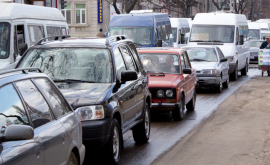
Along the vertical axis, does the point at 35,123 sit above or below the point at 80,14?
below

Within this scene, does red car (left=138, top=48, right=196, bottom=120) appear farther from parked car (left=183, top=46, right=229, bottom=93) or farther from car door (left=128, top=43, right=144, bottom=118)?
parked car (left=183, top=46, right=229, bottom=93)

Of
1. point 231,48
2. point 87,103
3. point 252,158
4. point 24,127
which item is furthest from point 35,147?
point 231,48

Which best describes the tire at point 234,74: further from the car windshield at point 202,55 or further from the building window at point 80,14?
the building window at point 80,14

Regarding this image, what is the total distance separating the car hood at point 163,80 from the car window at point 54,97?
5810 mm

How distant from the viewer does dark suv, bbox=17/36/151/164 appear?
6.48m

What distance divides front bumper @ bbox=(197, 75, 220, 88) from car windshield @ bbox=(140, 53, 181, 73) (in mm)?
4835

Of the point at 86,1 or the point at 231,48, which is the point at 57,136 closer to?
the point at 231,48

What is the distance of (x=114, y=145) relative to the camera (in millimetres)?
6965

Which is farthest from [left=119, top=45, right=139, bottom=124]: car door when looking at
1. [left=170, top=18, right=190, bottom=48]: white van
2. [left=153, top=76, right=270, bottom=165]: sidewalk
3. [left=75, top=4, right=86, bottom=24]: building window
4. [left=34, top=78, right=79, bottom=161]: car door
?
[left=75, top=4, right=86, bottom=24]: building window

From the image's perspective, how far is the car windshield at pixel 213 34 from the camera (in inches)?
880

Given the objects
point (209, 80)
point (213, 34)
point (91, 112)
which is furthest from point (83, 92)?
point (213, 34)

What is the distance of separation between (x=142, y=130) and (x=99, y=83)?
1704 millimetres

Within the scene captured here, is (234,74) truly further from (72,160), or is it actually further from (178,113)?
(72,160)

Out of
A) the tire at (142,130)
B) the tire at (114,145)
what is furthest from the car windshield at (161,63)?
the tire at (114,145)
